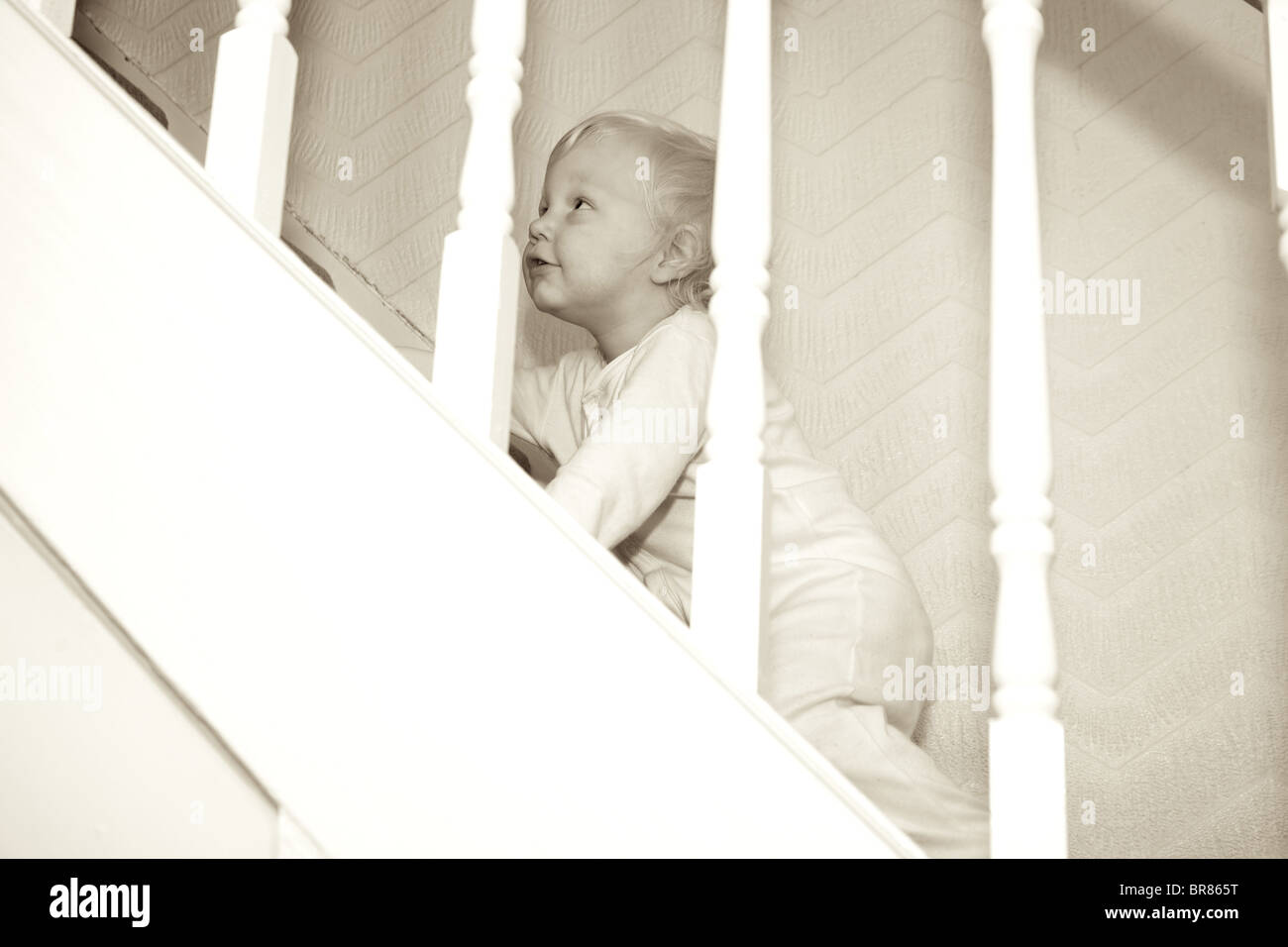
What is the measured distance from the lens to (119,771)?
0.78 metres

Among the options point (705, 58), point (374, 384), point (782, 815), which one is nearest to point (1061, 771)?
point (782, 815)

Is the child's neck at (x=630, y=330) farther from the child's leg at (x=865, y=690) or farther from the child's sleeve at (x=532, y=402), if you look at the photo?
the child's leg at (x=865, y=690)

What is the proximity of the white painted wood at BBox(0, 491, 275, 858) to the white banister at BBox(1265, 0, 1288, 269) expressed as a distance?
0.74 metres

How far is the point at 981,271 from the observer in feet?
5.82

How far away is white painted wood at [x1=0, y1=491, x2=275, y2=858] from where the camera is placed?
77 cm

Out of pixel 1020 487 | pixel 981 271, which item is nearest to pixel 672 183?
pixel 981 271

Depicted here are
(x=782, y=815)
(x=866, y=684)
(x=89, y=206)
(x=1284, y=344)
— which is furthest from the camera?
(x=1284, y=344)

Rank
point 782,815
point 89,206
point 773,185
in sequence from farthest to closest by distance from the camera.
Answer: point 773,185, point 89,206, point 782,815

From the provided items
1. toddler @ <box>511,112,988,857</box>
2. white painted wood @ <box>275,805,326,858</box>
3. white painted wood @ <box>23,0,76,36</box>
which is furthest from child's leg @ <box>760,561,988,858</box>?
white painted wood @ <box>23,0,76,36</box>

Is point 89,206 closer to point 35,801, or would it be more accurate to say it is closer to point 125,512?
point 125,512

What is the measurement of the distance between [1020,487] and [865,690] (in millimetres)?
475

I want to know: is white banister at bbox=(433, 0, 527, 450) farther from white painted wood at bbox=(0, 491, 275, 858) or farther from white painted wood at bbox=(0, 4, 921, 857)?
white painted wood at bbox=(0, 491, 275, 858)

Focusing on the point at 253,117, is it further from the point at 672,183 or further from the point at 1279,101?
the point at 672,183

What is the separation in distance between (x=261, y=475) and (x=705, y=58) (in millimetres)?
1309
